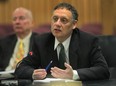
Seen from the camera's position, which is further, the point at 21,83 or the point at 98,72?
the point at 98,72

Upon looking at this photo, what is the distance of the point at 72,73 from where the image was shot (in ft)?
7.14

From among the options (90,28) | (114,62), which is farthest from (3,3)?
(114,62)

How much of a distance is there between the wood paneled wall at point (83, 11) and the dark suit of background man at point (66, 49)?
2052 millimetres

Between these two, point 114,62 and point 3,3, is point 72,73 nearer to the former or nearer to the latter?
point 114,62

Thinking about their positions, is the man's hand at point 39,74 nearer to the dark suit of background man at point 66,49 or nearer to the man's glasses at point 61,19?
the dark suit of background man at point 66,49

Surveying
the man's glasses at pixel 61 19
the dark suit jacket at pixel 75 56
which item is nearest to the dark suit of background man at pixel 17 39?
the dark suit jacket at pixel 75 56

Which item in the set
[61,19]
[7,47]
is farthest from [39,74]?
[7,47]

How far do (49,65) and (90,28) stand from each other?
A: 2.45m

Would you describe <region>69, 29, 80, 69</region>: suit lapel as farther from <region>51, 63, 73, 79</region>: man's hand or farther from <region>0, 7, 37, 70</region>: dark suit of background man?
<region>0, 7, 37, 70</region>: dark suit of background man

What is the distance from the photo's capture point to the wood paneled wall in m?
5.01

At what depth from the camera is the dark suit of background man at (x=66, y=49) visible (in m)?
2.37

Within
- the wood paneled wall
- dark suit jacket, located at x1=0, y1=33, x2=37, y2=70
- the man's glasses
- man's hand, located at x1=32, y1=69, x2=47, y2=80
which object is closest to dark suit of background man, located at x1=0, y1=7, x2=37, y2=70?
dark suit jacket, located at x1=0, y1=33, x2=37, y2=70

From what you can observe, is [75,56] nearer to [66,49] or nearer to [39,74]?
[66,49]

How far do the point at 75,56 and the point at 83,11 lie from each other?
3.02 meters
